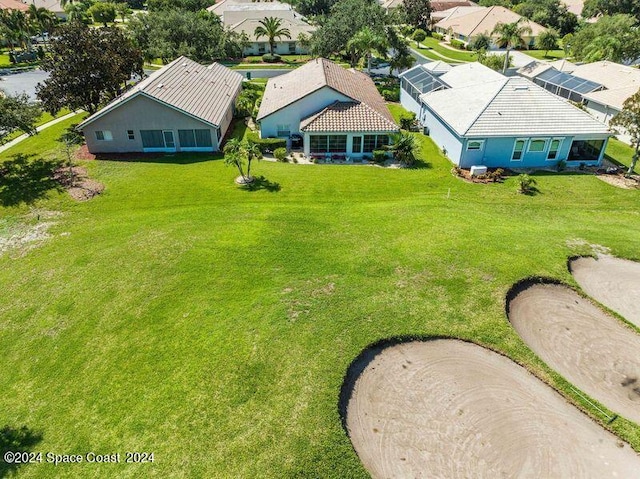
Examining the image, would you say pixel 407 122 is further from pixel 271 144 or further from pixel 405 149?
pixel 271 144

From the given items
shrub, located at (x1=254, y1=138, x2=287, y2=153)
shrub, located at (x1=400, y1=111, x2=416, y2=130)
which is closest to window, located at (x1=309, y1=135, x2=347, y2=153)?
shrub, located at (x1=254, y1=138, x2=287, y2=153)

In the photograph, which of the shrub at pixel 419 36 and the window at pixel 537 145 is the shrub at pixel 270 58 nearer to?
the shrub at pixel 419 36

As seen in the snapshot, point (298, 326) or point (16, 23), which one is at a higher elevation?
point (16, 23)

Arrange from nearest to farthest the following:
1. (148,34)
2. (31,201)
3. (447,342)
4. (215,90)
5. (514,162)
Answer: (447,342), (31,201), (514,162), (215,90), (148,34)

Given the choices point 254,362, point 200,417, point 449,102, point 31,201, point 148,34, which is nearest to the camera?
point 200,417

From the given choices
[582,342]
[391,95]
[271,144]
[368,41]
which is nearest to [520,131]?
[582,342]

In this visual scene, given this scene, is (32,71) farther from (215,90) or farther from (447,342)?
(447,342)

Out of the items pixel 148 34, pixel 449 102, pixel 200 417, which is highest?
pixel 148 34

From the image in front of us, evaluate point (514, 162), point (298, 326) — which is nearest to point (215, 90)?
point (514, 162)
